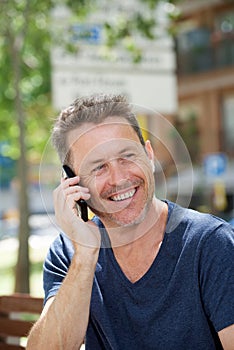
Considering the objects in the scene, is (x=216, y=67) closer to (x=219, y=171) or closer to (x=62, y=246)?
(x=219, y=171)

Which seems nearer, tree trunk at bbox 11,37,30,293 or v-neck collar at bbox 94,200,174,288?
v-neck collar at bbox 94,200,174,288

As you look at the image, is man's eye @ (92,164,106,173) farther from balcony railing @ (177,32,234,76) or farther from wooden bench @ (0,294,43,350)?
balcony railing @ (177,32,234,76)

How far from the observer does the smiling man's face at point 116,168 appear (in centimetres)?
213

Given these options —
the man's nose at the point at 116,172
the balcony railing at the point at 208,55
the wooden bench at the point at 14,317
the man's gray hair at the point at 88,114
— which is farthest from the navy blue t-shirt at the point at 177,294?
the balcony railing at the point at 208,55

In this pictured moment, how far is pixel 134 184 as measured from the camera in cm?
213

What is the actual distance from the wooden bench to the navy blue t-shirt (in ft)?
3.41

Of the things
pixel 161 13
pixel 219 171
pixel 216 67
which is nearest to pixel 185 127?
pixel 216 67

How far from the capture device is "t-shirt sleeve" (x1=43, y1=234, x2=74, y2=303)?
2.33 metres

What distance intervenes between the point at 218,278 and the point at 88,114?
23.4 inches

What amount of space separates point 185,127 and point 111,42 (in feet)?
52.2

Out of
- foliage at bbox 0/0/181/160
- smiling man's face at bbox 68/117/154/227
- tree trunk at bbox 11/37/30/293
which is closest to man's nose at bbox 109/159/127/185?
smiling man's face at bbox 68/117/154/227

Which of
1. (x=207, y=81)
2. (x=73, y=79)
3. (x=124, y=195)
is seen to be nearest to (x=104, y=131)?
(x=124, y=195)

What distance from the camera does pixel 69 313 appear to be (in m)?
2.20

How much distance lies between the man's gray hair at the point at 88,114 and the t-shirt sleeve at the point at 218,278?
1.19 ft
